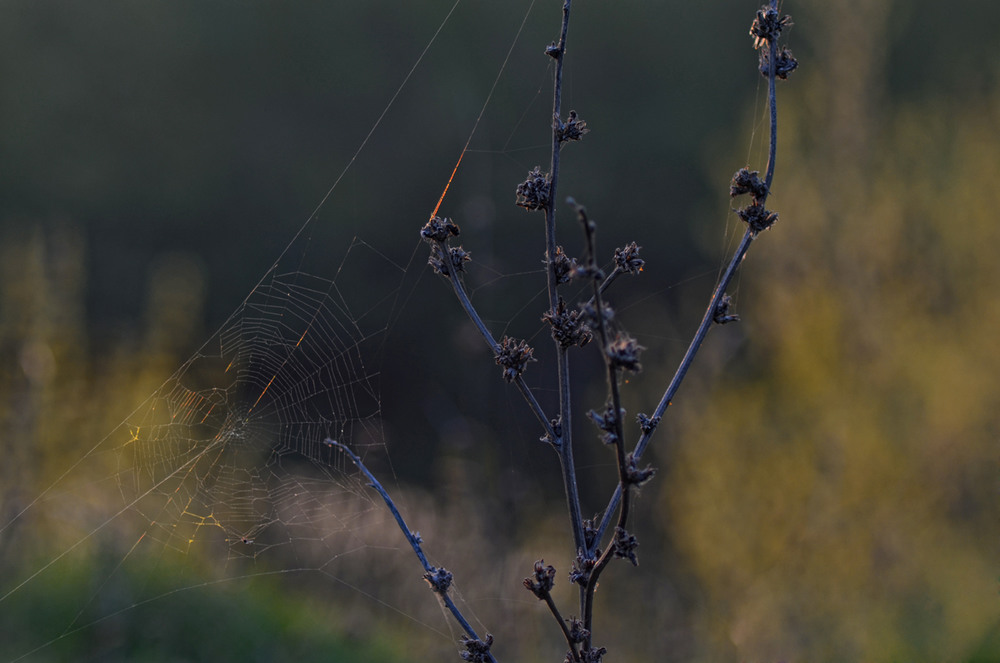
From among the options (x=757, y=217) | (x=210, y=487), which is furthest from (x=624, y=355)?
(x=210, y=487)

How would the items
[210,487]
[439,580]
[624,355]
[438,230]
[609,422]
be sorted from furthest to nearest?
[210,487], [438,230], [439,580], [609,422], [624,355]

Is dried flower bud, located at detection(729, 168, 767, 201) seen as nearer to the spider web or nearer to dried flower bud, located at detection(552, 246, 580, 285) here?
dried flower bud, located at detection(552, 246, 580, 285)

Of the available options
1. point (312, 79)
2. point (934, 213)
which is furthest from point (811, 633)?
point (312, 79)

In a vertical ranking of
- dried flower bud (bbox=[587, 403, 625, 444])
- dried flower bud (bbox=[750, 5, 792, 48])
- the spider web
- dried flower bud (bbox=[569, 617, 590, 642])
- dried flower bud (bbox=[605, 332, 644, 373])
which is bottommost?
dried flower bud (bbox=[569, 617, 590, 642])

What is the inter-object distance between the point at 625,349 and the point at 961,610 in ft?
16.0

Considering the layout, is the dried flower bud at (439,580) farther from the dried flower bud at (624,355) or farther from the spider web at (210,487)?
the spider web at (210,487)

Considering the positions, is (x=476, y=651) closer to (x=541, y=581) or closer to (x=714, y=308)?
(x=541, y=581)

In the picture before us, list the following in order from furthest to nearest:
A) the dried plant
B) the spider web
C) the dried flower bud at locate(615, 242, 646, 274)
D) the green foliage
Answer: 1. the green foliage
2. the spider web
3. the dried flower bud at locate(615, 242, 646, 274)
4. the dried plant

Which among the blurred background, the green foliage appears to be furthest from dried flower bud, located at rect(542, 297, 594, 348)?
the green foliage

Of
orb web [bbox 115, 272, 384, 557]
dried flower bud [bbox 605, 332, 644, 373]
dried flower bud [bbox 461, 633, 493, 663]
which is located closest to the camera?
dried flower bud [bbox 605, 332, 644, 373]

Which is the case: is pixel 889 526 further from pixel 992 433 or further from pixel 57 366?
pixel 57 366

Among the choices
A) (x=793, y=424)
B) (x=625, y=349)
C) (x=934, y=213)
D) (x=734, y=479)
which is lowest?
(x=625, y=349)

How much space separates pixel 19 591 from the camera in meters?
4.53

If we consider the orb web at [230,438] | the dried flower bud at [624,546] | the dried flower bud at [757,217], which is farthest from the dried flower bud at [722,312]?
the orb web at [230,438]
